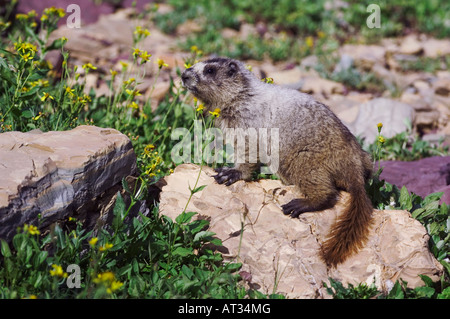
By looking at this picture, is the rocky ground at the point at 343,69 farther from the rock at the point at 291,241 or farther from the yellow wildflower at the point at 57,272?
the yellow wildflower at the point at 57,272

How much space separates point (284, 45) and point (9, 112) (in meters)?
6.65

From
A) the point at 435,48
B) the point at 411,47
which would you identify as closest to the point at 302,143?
the point at 411,47

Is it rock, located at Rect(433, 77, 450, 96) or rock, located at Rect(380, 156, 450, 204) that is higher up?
rock, located at Rect(433, 77, 450, 96)

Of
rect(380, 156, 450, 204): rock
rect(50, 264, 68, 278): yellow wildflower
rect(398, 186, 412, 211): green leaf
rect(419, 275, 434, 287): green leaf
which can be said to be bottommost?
rect(419, 275, 434, 287): green leaf

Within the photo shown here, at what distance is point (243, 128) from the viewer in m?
5.41

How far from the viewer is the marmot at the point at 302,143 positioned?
446 centimetres

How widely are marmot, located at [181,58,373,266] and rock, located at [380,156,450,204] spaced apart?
1.07 m

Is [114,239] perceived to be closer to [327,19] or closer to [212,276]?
[212,276]

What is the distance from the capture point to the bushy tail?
14.1 feet

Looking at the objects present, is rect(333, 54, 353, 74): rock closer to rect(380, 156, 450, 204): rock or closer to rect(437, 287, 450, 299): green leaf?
rect(380, 156, 450, 204): rock

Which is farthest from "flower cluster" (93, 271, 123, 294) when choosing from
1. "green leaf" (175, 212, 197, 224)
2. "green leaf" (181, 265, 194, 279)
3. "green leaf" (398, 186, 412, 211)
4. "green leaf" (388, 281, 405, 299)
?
"green leaf" (398, 186, 412, 211)

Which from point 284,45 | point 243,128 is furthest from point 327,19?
point 243,128

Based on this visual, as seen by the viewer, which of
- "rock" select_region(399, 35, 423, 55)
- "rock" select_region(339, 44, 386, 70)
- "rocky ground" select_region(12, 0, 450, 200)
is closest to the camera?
"rocky ground" select_region(12, 0, 450, 200)
